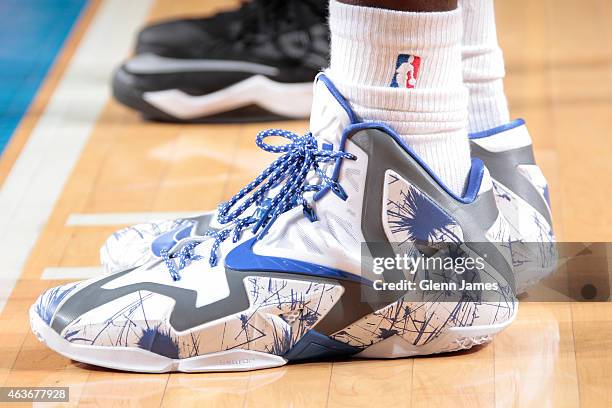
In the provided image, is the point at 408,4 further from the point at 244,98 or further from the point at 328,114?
the point at 244,98

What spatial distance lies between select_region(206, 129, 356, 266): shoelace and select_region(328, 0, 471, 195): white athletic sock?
0.20 ft

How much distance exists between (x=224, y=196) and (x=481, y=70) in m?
0.49

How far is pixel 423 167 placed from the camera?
3.52 feet

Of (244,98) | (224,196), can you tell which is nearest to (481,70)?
(224,196)

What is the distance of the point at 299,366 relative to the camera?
3.72ft

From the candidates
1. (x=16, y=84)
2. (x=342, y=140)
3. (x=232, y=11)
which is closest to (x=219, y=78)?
(x=232, y=11)

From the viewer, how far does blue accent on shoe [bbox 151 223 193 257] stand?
1.27 meters

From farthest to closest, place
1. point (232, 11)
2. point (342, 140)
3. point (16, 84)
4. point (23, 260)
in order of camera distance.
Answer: point (16, 84) < point (232, 11) < point (23, 260) < point (342, 140)

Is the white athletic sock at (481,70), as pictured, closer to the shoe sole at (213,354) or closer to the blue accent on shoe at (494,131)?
the blue accent on shoe at (494,131)

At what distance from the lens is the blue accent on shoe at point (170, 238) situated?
49.9 inches

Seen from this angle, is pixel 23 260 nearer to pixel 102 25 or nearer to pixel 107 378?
pixel 107 378

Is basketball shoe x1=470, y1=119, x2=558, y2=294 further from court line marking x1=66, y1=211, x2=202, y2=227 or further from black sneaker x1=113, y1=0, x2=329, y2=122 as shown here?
black sneaker x1=113, y1=0, x2=329, y2=122

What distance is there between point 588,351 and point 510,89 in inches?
39.4

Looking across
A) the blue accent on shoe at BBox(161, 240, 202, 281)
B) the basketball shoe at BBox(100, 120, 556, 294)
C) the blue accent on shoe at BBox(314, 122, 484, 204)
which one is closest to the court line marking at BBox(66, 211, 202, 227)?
the basketball shoe at BBox(100, 120, 556, 294)
